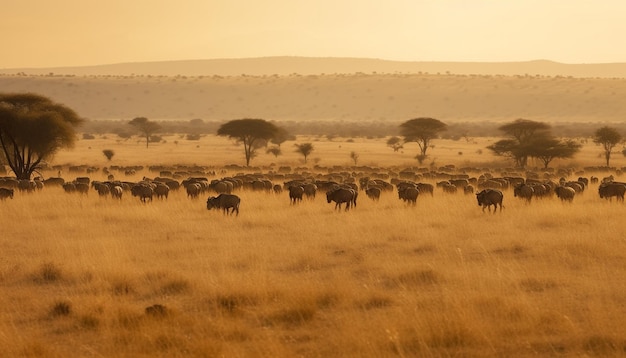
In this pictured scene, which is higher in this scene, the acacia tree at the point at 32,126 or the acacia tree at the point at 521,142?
the acacia tree at the point at 32,126

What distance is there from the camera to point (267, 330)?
10.4m

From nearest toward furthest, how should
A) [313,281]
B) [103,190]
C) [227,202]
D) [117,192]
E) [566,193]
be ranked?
[313,281]
[227,202]
[566,193]
[117,192]
[103,190]

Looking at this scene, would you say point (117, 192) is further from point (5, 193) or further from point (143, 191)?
point (5, 193)

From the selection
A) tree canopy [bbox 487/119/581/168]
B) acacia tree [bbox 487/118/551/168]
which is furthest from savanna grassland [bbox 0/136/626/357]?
acacia tree [bbox 487/118/551/168]

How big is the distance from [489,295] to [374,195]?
15.9m

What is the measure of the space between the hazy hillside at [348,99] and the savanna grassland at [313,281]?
14470 cm

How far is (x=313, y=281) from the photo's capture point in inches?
532

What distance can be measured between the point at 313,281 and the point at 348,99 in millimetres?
178076

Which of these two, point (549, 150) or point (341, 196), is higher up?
point (549, 150)

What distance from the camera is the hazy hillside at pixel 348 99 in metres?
170

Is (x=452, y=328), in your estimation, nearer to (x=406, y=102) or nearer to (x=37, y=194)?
(x=37, y=194)

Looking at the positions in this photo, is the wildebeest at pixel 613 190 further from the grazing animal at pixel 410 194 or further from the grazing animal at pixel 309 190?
the grazing animal at pixel 309 190

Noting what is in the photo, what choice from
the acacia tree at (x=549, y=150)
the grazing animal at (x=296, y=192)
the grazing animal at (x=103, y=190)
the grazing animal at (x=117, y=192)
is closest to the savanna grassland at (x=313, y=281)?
the grazing animal at (x=296, y=192)

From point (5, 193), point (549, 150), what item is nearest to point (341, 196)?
point (5, 193)
